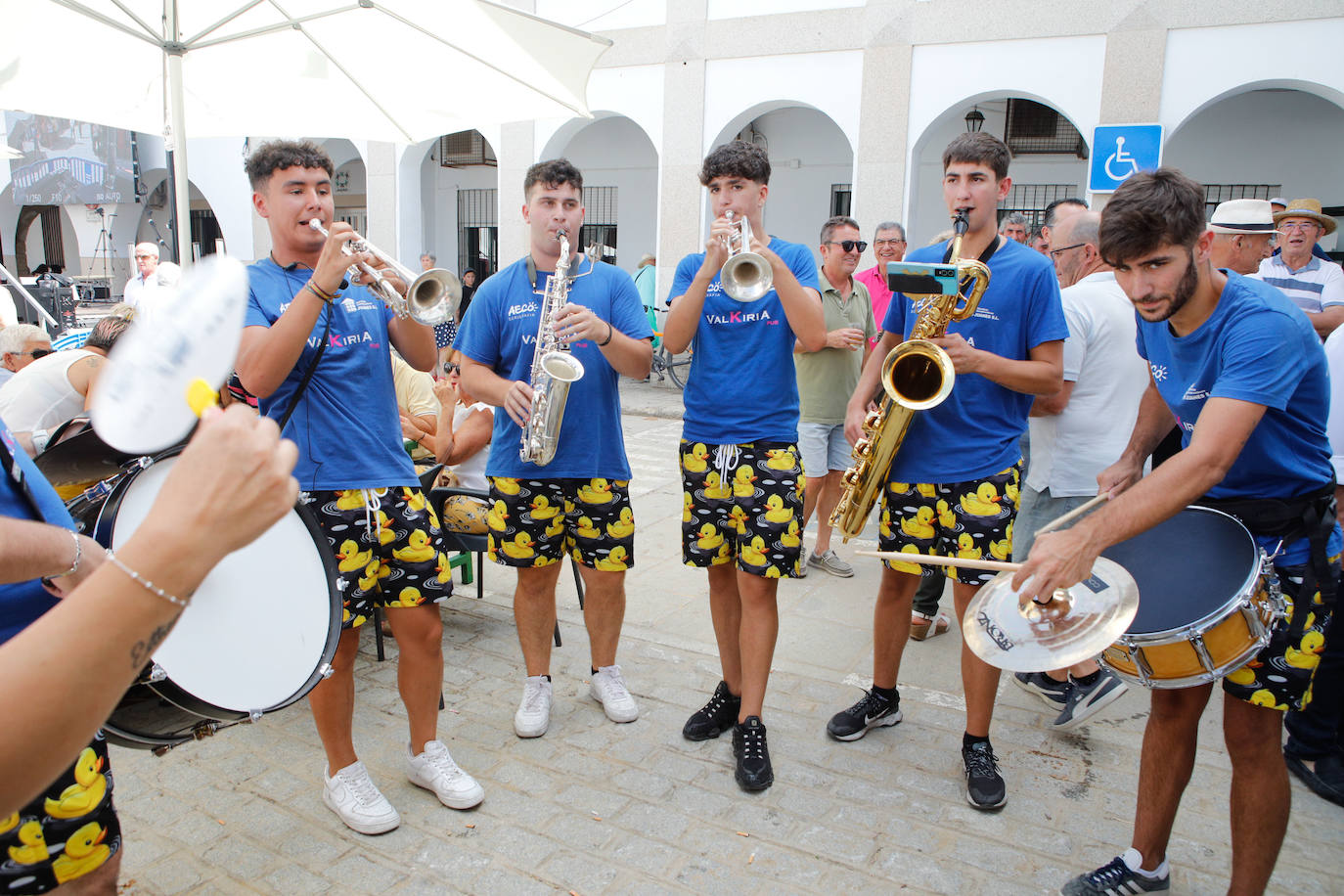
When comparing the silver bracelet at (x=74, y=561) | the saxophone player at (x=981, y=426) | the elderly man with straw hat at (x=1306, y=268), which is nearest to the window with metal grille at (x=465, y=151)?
the elderly man with straw hat at (x=1306, y=268)

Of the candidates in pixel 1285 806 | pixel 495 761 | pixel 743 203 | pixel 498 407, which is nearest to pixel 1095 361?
pixel 743 203

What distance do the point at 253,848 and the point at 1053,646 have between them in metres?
2.52

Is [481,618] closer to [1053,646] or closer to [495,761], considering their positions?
[495,761]

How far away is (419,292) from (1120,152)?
1000 centimetres

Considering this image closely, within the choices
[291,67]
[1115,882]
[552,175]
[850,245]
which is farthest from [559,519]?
[291,67]

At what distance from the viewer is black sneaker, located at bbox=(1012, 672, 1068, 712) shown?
3771 millimetres

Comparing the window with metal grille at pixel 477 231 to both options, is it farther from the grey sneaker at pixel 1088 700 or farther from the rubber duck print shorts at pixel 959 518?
the grey sneaker at pixel 1088 700

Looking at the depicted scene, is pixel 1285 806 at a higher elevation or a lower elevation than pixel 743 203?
lower

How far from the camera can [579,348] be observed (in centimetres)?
350

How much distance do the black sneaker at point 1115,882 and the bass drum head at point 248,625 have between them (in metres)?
2.25

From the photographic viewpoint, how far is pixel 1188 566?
90.9 inches

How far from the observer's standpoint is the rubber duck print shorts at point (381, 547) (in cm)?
278

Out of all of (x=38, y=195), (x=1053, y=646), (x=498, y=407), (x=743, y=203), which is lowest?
(x=1053, y=646)

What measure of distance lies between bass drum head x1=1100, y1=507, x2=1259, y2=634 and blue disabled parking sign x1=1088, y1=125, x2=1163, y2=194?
9067 millimetres
